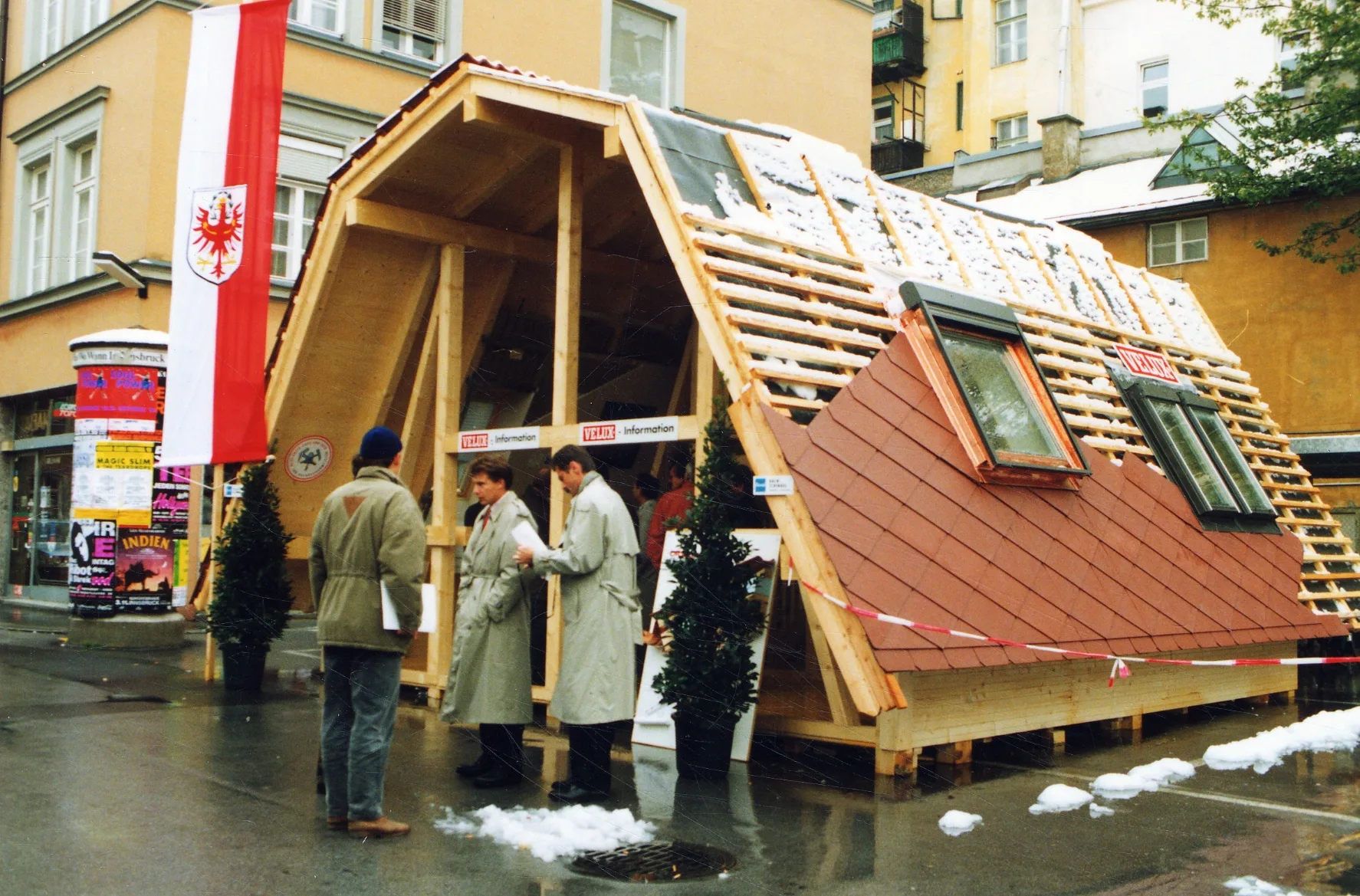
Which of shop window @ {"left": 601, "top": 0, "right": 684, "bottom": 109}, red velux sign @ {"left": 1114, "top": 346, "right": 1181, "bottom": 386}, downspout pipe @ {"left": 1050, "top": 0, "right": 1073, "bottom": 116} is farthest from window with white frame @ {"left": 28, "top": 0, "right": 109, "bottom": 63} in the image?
downspout pipe @ {"left": 1050, "top": 0, "right": 1073, "bottom": 116}

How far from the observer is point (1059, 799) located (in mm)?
7004

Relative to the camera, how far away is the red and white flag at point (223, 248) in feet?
33.2

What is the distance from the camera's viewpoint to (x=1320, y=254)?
20812mm

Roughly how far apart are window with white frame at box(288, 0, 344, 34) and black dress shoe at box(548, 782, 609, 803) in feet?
51.0

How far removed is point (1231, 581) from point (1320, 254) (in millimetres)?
12391

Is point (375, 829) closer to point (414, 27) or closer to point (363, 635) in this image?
point (363, 635)

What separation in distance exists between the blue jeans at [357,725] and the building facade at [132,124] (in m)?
13.2

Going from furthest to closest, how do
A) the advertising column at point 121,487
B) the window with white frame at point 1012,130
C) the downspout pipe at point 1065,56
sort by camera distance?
the window with white frame at point 1012,130
the downspout pipe at point 1065,56
the advertising column at point 121,487

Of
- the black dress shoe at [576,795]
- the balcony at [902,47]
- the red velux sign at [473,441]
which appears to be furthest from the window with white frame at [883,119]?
the black dress shoe at [576,795]

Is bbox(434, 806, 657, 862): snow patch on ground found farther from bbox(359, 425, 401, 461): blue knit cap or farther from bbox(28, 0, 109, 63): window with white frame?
bbox(28, 0, 109, 63): window with white frame

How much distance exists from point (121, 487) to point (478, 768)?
8.26 metres

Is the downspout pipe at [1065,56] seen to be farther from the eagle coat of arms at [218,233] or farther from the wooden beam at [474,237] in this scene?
the eagle coat of arms at [218,233]

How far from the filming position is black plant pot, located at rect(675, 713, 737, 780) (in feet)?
24.4

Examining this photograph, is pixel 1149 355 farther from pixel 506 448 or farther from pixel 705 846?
pixel 705 846
